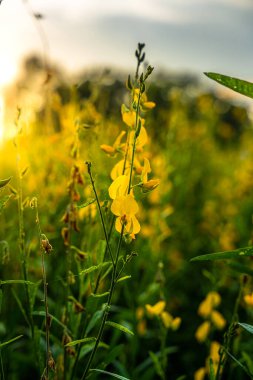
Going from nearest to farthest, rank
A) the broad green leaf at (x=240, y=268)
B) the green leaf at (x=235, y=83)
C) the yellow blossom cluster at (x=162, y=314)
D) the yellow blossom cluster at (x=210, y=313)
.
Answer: the green leaf at (x=235, y=83) < the broad green leaf at (x=240, y=268) < the yellow blossom cluster at (x=162, y=314) < the yellow blossom cluster at (x=210, y=313)

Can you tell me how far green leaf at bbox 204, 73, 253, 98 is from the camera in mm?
→ 845

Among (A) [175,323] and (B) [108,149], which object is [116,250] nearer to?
(A) [175,323]

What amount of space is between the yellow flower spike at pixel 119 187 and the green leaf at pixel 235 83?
0.25m

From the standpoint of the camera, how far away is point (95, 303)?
1225mm

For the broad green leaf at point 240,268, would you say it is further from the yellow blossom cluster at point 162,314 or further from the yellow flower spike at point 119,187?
the yellow blossom cluster at point 162,314

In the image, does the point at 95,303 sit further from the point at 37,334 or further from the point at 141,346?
the point at 141,346

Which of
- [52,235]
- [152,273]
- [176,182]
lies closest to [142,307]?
[152,273]

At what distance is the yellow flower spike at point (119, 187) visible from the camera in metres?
0.94

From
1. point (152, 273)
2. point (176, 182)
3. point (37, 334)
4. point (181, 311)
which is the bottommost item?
point (181, 311)

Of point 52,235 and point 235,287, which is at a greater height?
point 52,235

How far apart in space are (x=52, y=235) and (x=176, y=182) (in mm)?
1267

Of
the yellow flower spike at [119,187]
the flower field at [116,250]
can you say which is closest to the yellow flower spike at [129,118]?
the flower field at [116,250]

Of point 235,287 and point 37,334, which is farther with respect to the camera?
point 235,287

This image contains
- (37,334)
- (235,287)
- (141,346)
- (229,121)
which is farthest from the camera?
(229,121)
